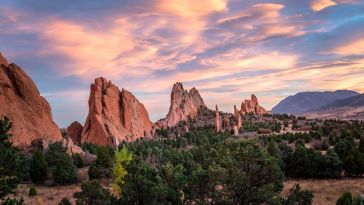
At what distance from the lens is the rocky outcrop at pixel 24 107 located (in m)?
93.5

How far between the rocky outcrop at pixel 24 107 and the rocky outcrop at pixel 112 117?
34119 mm

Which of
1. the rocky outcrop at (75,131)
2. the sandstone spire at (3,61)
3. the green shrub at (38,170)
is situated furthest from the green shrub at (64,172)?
the rocky outcrop at (75,131)

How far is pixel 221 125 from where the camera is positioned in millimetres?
176125

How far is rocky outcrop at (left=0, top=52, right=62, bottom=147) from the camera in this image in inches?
3681

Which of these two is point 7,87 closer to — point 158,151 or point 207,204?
point 158,151

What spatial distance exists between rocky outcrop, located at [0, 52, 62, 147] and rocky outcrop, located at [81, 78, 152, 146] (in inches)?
1343

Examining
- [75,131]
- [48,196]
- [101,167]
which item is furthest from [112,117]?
[48,196]

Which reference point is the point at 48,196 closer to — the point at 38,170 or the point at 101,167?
the point at 101,167

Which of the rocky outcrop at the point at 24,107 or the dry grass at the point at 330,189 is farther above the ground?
the rocky outcrop at the point at 24,107

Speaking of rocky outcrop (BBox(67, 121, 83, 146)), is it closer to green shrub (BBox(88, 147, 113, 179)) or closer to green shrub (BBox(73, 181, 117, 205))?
green shrub (BBox(88, 147, 113, 179))

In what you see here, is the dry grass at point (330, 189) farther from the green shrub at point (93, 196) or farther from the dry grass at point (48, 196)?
the dry grass at point (48, 196)

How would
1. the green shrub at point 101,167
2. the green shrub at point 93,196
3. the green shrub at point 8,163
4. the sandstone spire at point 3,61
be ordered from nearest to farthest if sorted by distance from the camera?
the green shrub at point 8,163, the green shrub at point 93,196, the green shrub at point 101,167, the sandstone spire at point 3,61

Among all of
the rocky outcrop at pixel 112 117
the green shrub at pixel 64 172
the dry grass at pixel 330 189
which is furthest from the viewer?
the rocky outcrop at pixel 112 117

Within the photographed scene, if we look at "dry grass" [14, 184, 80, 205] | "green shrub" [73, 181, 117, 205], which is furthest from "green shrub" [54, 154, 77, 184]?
"green shrub" [73, 181, 117, 205]
